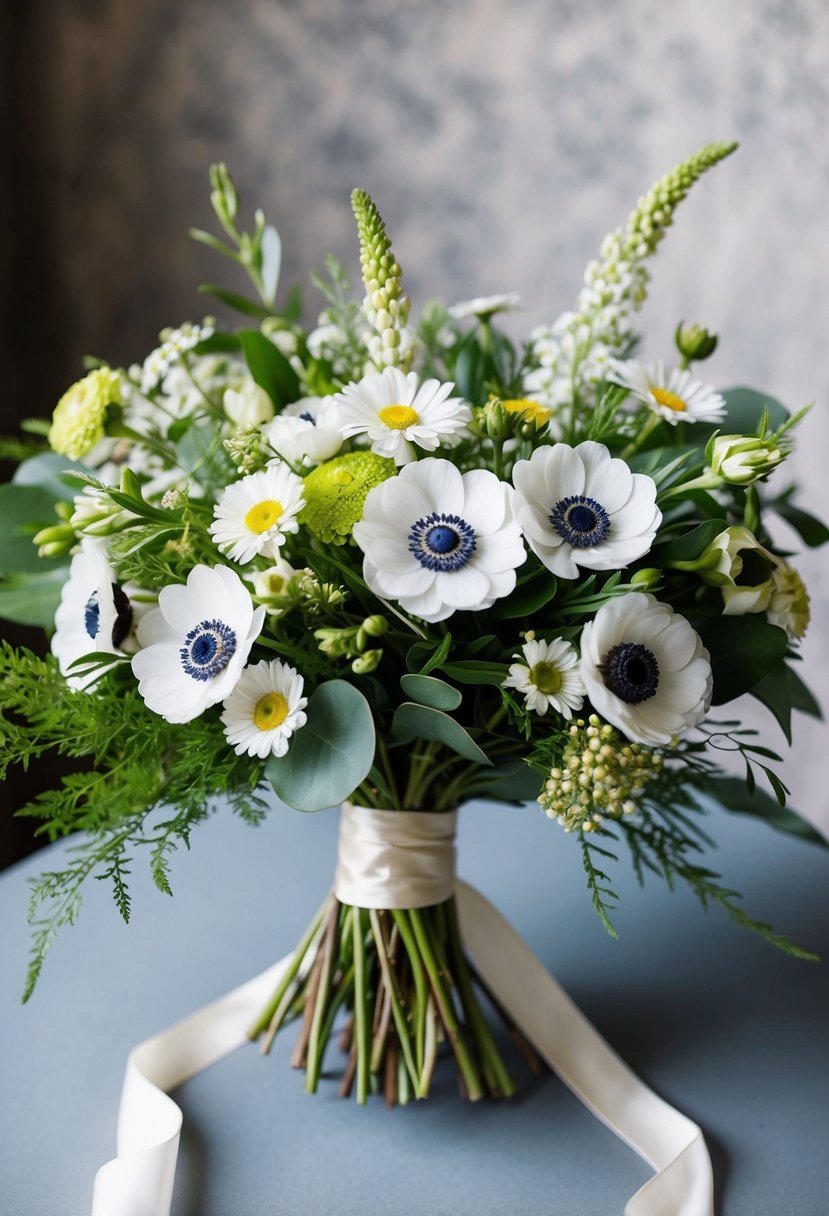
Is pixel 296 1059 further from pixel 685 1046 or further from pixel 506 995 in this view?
pixel 685 1046

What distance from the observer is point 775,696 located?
2.19ft

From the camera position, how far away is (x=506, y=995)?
0.78 metres

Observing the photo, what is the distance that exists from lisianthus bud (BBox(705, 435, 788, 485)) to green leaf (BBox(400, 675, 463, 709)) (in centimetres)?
19

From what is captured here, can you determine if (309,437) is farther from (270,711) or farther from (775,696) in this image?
(775,696)

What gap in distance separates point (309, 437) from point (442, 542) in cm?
11

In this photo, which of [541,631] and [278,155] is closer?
[541,631]

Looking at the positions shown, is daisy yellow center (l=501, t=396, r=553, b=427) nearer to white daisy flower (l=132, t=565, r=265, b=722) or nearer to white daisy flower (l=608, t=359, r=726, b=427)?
white daisy flower (l=608, t=359, r=726, b=427)

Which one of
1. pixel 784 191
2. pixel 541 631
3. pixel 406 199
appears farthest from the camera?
pixel 406 199

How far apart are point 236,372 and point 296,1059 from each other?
0.55 meters

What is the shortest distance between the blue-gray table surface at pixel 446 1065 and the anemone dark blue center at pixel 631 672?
33 centimetres

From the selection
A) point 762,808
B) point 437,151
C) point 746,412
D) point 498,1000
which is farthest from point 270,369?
point 437,151

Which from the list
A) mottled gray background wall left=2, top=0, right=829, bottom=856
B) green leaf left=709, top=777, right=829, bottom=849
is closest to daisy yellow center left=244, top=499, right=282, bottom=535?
green leaf left=709, top=777, right=829, bottom=849

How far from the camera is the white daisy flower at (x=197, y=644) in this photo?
21.9 inches

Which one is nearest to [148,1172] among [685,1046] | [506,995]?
[506,995]
